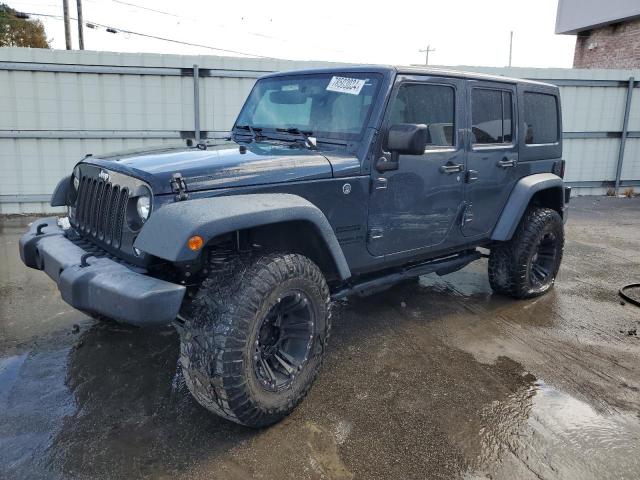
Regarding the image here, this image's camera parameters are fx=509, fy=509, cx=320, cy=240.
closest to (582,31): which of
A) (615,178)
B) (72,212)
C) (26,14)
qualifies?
(615,178)

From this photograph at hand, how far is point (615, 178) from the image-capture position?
11234 millimetres

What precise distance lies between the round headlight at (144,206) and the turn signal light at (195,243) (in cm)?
42

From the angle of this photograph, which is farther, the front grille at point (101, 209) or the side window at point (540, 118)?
the side window at point (540, 118)

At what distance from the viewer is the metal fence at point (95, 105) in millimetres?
7723

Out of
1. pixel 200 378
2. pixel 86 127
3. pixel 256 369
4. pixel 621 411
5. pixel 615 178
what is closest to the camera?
pixel 200 378

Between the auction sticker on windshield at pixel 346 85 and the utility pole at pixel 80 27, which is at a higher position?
the utility pole at pixel 80 27

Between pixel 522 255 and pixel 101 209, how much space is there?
11.4 ft

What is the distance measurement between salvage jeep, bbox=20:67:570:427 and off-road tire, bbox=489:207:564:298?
0.02 m

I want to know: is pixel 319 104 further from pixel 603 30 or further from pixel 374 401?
pixel 603 30

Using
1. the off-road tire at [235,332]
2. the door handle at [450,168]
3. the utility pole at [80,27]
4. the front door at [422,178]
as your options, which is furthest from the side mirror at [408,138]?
the utility pole at [80,27]

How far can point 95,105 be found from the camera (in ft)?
26.3

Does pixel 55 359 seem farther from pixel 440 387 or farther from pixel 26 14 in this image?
pixel 26 14

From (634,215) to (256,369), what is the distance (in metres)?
9.02

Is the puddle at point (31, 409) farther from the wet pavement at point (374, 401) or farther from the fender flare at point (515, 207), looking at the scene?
the fender flare at point (515, 207)
